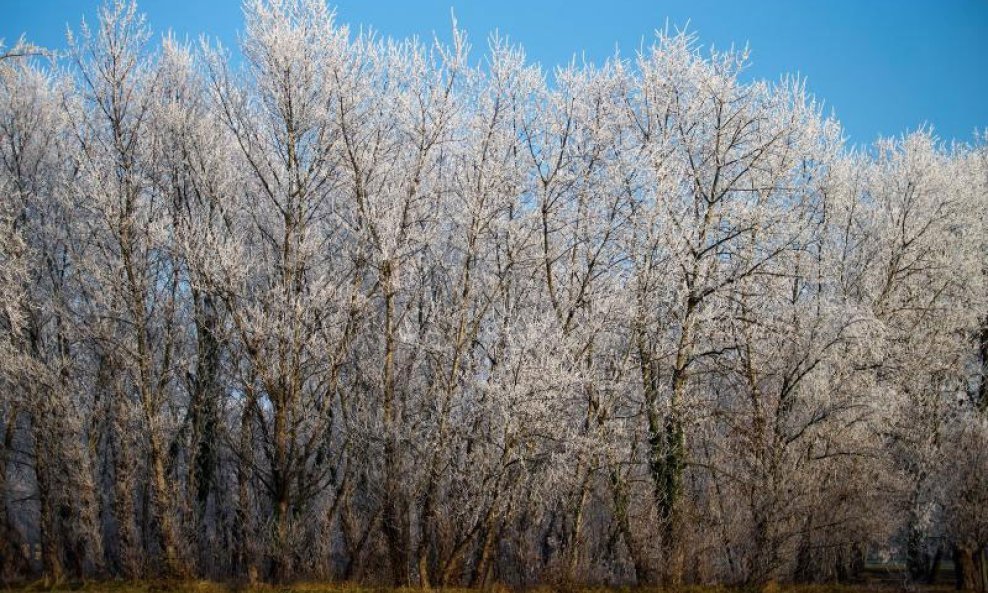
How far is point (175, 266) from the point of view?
1416 centimetres

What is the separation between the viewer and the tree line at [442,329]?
1168cm

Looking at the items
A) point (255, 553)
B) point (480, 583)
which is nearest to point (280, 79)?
point (255, 553)

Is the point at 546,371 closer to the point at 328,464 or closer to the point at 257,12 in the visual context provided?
the point at 328,464

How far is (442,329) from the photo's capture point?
13070 mm

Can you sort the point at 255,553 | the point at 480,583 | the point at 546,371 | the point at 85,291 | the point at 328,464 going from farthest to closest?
the point at 85,291
the point at 328,464
the point at 255,553
the point at 480,583
the point at 546,371

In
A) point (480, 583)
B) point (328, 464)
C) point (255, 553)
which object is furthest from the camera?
point (328, 464)

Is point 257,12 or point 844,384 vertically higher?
point 257,12

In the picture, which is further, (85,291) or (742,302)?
(85,291)

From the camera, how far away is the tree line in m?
11.7

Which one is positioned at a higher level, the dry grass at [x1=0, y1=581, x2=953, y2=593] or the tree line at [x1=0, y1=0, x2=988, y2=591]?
the tree line at [x1=0, y1=0, x2=988, y2=591]

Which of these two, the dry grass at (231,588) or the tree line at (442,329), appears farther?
the tree line at (442,329)

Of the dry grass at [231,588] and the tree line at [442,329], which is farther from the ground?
the tree line at [442,329]

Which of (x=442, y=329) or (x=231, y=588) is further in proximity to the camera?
(x=442, y=329)

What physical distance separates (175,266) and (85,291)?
6.16 feet
